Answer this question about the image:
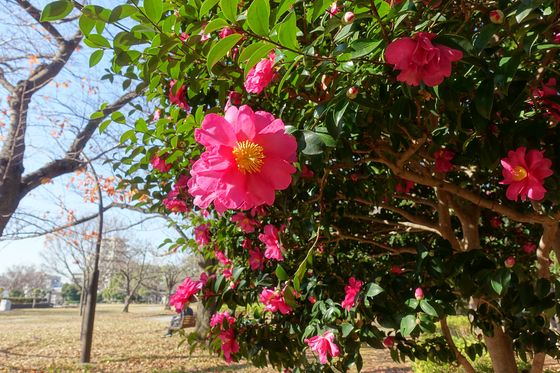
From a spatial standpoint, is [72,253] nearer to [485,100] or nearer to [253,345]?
[253,345]

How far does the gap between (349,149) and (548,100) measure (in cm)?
54

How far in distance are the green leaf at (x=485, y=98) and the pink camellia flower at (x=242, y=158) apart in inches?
15.1

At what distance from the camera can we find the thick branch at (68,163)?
4617 millimetres

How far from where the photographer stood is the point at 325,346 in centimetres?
162

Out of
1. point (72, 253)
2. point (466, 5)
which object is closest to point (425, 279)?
point (466, 5)

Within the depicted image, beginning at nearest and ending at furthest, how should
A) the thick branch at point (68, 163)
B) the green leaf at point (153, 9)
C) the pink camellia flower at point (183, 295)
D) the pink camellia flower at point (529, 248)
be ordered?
1. the green leaf at point (153, 9)
2. the pink camellia flower at point (183, 295)
3. the pink camellia flower at point (529, 248)
4. the thick branch at point (68, 163)

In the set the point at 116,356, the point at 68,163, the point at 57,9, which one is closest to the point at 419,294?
the point at 57,9

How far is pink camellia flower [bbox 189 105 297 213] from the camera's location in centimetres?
74

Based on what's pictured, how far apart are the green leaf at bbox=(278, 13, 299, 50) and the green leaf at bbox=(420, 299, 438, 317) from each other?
986 millimetres

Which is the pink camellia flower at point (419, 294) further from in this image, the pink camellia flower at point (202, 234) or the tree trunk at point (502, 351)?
the pink camellia flower at point (202, 234)

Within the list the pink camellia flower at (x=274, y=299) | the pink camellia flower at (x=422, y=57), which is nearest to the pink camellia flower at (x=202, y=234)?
the pink camellia flower at (x=274, y=299)

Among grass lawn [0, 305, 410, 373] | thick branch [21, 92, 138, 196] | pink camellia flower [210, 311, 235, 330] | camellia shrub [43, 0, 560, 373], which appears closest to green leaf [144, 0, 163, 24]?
camellia shrub [43, 0, 560, 373]

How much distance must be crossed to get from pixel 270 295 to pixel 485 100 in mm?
1239

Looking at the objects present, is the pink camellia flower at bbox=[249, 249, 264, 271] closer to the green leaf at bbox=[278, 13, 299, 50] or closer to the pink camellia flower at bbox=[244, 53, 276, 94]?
the pink camellia flower at bbox=[244, 53, 276, 94]
